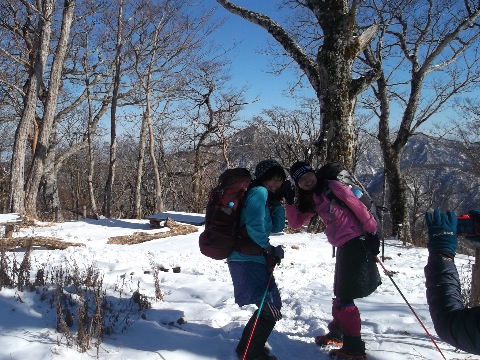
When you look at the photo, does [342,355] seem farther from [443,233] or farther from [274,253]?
[443,233]

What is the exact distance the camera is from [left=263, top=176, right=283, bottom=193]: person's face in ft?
10.5

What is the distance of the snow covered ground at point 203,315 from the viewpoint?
3.09 metres

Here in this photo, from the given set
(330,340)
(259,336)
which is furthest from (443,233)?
(330,340)

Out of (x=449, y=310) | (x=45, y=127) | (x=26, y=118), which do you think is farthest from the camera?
(x=45, y=127)

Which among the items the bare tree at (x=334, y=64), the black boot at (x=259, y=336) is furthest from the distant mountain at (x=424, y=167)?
the black boot at (x=259, y=336)

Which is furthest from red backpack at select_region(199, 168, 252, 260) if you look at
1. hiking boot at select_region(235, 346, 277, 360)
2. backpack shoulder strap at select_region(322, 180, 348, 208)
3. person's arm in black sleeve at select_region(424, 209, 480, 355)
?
person's arm in black sleeve at select_region(424, 209, 480, 355)

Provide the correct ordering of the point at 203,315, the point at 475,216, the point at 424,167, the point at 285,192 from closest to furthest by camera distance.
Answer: the point at 475,216
the point at 285,192
the point at 203,315
the point at 424,167

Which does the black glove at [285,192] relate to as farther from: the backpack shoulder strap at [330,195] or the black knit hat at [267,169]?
the backpack shoulder strap at [330,195]

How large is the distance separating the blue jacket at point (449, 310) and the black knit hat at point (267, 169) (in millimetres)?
1631

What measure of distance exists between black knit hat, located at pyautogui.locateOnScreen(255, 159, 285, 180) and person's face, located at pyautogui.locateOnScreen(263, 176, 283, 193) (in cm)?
4

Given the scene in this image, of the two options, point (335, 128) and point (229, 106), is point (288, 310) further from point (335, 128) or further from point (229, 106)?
point (229, 106)

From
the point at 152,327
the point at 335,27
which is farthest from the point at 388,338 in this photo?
the point at 335,27

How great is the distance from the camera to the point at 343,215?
3.17m

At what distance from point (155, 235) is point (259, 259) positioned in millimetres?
6234
